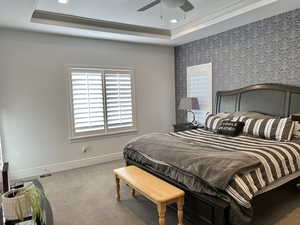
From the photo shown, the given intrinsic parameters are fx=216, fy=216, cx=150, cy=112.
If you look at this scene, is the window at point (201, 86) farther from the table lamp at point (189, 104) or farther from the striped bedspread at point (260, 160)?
the striped bedspread at point (260, 160)

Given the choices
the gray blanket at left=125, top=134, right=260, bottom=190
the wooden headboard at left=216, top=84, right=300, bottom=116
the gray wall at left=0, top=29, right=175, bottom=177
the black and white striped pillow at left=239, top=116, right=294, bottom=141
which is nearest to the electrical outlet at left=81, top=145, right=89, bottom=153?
the gray wall at left=0, top=29, right=175, bottom=177

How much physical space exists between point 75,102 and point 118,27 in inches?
68.6

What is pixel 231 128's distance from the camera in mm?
3455

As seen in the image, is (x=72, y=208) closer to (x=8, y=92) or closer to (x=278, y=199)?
(x=8, y=92)

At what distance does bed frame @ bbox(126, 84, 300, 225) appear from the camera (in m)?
2.04

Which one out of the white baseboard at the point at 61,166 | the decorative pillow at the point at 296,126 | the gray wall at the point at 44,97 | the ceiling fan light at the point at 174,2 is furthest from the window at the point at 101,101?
the decorative pillow at the point at 296,126

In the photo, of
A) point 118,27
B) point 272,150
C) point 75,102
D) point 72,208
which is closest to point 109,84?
point 75,102

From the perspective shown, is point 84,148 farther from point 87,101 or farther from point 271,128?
point 271,128

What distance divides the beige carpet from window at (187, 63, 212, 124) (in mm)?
2388

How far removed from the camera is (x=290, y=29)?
3.47 m

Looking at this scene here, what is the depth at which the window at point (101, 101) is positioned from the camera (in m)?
4.46

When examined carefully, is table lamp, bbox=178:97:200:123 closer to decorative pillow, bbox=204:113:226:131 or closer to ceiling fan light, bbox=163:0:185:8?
decorative pillow, bbox=204:113:226:131

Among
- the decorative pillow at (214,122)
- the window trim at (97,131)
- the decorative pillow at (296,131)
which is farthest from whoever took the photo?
the window trim at (97,131)

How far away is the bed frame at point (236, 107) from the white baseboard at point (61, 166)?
59.1 inches
